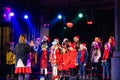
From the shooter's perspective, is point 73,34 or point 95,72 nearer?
point 95,72

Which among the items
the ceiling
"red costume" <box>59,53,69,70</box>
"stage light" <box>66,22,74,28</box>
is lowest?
"red costume" <box>59,53,69,70</box>

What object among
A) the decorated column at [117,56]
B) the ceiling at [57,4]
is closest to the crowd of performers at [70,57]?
the decorated column at [117,56]

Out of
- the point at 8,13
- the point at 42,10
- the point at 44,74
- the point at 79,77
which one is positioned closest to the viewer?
the point at 79,77

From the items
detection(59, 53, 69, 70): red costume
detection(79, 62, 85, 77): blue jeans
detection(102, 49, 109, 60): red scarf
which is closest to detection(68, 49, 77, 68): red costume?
detection(59, 53, 69, 70): red costume

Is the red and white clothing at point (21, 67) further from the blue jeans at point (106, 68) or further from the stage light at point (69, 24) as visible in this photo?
the stage light at point (69, 24)

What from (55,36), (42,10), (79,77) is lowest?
(79,77)

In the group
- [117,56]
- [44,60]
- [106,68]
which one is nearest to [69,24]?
[44,60]

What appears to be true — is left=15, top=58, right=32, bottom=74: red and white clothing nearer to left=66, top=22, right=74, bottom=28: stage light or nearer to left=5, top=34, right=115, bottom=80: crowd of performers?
left=5, top=34, right=115, bottom=80: crowd of performers

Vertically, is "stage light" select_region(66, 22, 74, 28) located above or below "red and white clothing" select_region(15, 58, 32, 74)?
above

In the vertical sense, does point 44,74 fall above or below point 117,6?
below

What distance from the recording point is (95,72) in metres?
22.4

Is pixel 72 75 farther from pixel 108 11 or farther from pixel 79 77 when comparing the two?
pixel 108 11

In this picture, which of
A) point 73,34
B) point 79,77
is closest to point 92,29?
point 73,34

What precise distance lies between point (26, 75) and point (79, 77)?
294 cm
